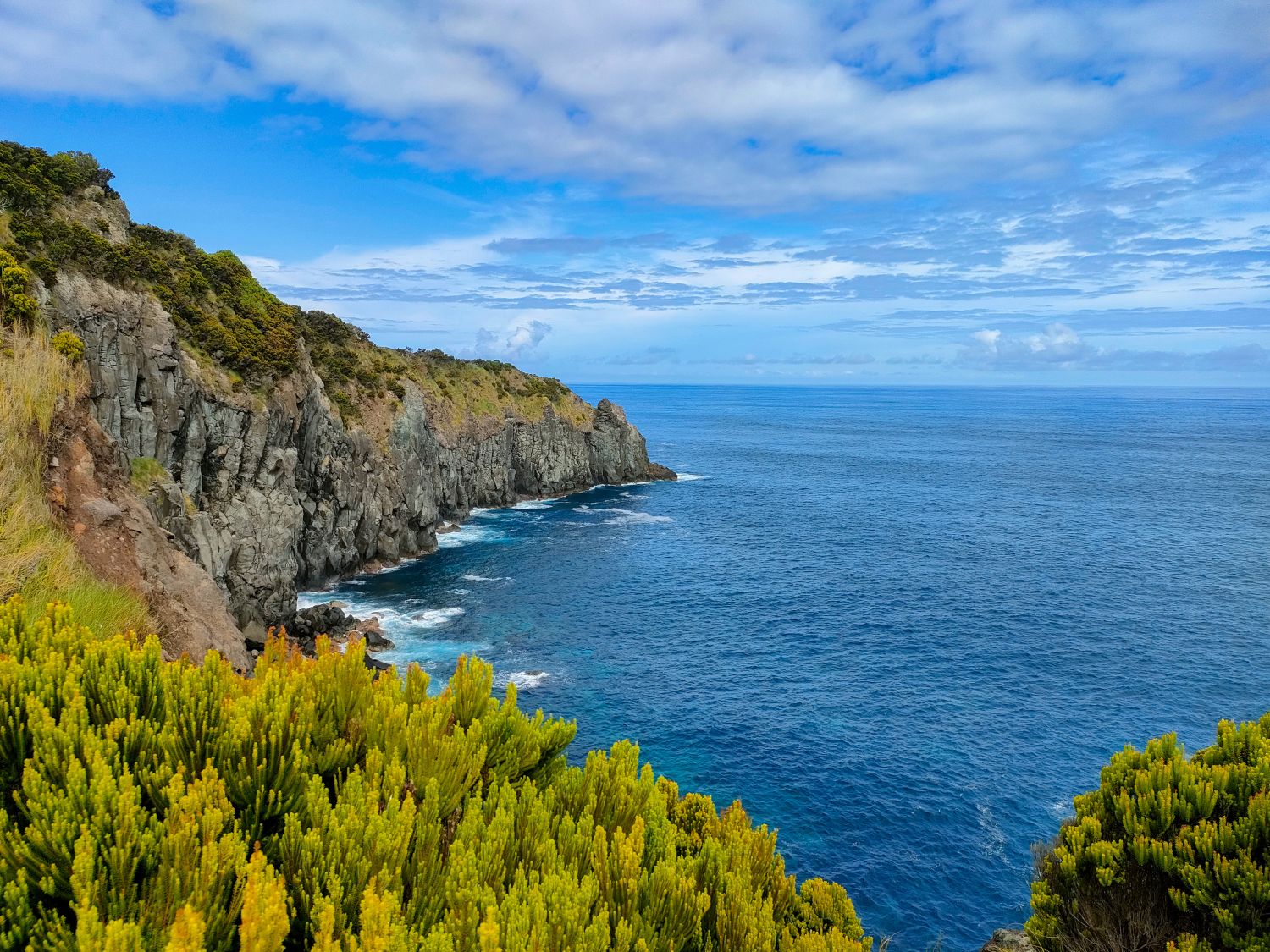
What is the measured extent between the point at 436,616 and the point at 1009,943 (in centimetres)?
5120

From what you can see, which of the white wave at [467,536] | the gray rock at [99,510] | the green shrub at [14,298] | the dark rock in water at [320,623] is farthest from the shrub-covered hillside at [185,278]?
the gray rock at [99,510]

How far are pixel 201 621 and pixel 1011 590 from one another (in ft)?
226

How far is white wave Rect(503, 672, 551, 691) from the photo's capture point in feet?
169

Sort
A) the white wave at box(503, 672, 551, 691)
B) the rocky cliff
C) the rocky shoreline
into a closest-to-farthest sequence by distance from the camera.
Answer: the rocky shoreline, the rocky cliff, the white wave at box(503, 672, 551, 691)

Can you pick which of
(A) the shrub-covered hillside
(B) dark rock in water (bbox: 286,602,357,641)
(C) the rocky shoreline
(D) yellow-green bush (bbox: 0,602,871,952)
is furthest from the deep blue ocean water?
(D) yellow-green bush (bbox: 0,602,871,952)

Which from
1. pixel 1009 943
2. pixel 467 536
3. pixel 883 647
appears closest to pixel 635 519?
pixel 467 536

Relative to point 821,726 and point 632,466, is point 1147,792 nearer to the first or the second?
point 821,726

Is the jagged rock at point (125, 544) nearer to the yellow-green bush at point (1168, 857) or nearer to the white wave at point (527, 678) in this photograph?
the yellow-green bush at point (1168, 857)

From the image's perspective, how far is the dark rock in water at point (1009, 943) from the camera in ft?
75.0

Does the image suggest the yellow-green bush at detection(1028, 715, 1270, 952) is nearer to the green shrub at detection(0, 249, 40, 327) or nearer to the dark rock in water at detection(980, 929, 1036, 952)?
the dark rock in water at detection(980, 929, 1036, 952)

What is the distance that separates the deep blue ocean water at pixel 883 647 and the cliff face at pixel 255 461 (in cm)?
601

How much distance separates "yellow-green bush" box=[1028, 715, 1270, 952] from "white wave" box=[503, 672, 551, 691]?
39506 millimetres

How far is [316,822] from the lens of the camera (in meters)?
7.68

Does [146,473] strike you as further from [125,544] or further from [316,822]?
[316,822]
